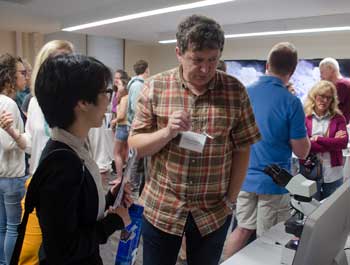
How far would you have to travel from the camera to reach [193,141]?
4.13ft

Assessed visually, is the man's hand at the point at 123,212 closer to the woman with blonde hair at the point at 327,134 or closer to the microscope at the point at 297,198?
the microscope at the point at 297,198

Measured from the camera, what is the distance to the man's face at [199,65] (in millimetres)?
1258

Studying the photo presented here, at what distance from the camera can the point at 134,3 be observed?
16.1ft

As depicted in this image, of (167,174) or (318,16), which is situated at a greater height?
(318,16)

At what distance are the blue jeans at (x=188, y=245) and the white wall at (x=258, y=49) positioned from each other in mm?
5911

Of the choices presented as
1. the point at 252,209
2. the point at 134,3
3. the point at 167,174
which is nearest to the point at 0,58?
the point at 167,174

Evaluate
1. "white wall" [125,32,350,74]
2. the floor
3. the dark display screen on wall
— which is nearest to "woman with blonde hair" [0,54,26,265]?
the floor

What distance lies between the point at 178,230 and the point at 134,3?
423 centimetres

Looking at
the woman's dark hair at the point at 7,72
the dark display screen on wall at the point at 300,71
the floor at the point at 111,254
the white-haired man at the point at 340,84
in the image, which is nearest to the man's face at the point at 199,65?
the woman's dark hair at the point at 7,72

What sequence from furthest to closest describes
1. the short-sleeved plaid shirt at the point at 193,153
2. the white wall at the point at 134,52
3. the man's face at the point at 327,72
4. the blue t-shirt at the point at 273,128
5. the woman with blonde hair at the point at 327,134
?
the white wall at the point at 134,52
the man's face at the point at 327,72
the woman with blonde hair at the point at 327,134
the blue t-shirt at the point at 273,128
the short-sleeved plaid shirt at the point at 193,153

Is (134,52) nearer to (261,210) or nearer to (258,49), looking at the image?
(258,49)

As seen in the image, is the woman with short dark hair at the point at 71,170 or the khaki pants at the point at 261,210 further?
the khaki pants at the point at 261,210

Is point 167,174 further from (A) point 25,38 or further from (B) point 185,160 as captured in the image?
(A) point 25,38

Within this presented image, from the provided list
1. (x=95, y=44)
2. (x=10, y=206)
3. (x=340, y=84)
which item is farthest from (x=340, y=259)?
Answer: (x=95, y=44)
